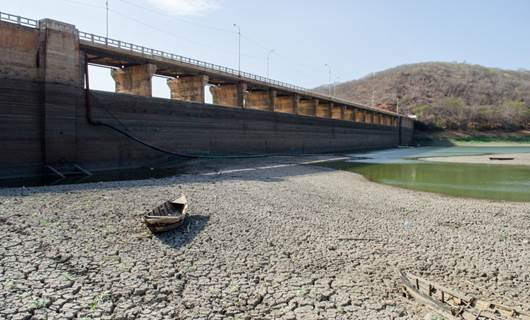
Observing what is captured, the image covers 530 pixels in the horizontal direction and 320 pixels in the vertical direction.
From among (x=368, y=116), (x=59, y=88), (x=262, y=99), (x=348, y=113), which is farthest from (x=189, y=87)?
(x=368, y=116)

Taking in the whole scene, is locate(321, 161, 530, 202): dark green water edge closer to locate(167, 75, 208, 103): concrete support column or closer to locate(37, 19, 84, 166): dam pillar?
locate(167, 75, 208, 103): concrete support column

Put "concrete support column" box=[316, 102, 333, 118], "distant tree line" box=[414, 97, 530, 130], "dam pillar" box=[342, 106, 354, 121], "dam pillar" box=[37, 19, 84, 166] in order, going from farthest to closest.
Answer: "distant tree line" box=[414, 97, 530, 130] < "dam pillar" box=[342, 106, 354, 121] < "concrete support column" box=[316, 102, 333, 118] < "dam pillar" box=[37, 19, 84, 166]

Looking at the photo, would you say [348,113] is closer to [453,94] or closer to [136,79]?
[136,79]

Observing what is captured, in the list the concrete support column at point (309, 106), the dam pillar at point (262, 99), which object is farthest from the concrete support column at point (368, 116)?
the dam pillar at point (262, 99)

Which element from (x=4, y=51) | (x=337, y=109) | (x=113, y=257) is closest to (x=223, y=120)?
(x=4, y=51)

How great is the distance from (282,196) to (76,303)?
453 inches

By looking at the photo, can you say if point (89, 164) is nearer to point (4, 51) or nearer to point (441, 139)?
point (4, 51)

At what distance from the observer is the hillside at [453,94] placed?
372ft

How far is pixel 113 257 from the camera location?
320 inches

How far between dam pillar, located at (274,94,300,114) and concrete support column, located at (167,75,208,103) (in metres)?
22.2

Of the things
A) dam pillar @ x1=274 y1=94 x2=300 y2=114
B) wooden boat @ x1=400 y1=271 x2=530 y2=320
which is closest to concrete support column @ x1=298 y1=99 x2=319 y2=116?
dam pillar @ x1=274 y1=94 x2=300 y2=114

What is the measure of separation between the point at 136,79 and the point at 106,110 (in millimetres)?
6551

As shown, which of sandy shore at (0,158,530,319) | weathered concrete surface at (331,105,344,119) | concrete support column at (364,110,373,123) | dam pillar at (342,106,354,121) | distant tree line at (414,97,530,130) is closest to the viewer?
sandy shore at (0,158,530,319)

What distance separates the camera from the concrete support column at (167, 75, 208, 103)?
3606cm
